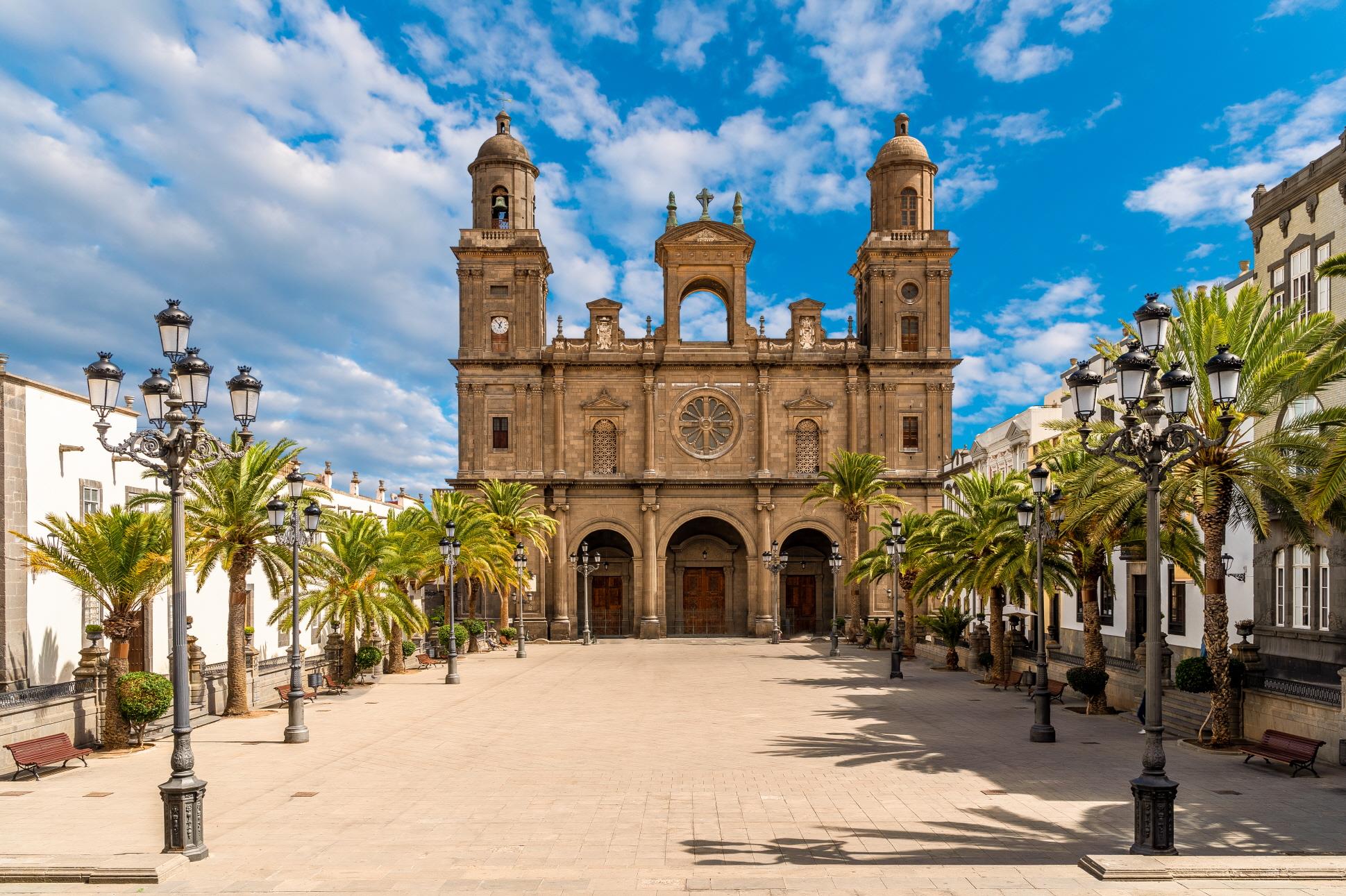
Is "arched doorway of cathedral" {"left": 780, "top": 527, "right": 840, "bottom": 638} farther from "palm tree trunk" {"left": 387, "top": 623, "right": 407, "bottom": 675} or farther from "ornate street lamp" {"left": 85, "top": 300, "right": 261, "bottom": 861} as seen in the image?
"ornate street lamp" {"left": 85, "top": 300, "right": 261, "bottom": 861}

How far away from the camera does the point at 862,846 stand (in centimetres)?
1141

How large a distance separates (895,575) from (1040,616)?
12.7 metres

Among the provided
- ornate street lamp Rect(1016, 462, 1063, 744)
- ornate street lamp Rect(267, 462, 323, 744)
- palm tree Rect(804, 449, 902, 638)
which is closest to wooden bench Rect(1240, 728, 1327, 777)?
ornate street lamp Rect(1016, 462, 1063, 744)

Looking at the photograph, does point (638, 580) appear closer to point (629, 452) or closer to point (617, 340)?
point (629, 452)

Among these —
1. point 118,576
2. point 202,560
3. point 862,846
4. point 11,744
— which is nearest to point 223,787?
point 11,744

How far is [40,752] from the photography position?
15.8 meters

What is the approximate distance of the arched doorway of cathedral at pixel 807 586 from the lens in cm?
5397

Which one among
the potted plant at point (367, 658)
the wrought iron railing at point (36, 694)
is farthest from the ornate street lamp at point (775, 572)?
the wrought iron railing at point (36, 694)

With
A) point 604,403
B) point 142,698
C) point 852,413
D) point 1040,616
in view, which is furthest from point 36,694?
point 852,413

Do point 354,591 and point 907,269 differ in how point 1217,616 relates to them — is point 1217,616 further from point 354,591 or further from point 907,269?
point 907,269

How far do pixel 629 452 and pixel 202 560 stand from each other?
31.5 metres

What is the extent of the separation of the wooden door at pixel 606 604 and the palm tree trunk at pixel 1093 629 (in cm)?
3289

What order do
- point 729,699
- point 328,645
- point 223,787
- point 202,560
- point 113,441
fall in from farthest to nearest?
1. point 328,645
2. point 113,441
3. point 729,699
4. point 202,560
5. point 223,787

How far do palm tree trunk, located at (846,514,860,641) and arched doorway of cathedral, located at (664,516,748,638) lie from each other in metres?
6.29
